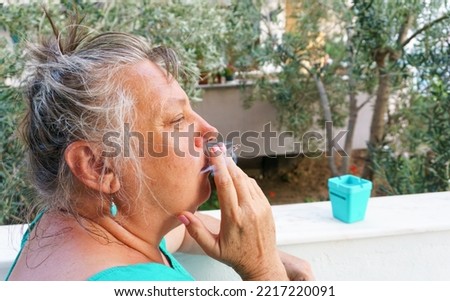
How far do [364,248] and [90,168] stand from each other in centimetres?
114

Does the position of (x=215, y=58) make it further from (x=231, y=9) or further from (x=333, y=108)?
(x=333, y=108)

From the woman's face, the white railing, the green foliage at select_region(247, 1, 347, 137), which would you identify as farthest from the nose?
the green foliage at select_region(247, 1, 347, 137)

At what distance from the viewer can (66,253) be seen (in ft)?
4.07

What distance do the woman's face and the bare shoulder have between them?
0.17 metres

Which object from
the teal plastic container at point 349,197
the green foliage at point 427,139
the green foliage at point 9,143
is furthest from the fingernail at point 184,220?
the green foliage at point 427,139

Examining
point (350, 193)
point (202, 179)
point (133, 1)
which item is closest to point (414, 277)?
point (350, 193)

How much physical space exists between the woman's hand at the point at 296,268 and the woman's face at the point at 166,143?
0.50 metres

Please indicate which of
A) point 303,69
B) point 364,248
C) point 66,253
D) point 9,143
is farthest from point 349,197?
point 303,69

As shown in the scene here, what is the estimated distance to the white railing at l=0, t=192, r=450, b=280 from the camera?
1835 millimetres

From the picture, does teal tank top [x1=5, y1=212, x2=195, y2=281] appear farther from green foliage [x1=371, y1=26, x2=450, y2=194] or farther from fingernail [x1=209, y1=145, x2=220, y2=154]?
green foliage [x1=371, y1=26, x2=450, y2=194]

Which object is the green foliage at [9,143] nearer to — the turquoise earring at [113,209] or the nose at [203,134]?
the turquoise earring at [113,209]

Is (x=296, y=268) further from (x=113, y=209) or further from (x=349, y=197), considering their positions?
(x=113, y=209)

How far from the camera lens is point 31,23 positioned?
3.37 metres
